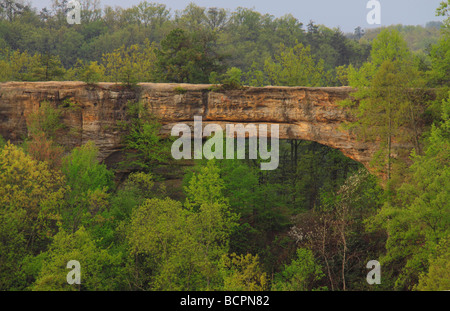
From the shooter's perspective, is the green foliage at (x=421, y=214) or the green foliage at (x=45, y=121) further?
the green foliage at (x=45, y=121)

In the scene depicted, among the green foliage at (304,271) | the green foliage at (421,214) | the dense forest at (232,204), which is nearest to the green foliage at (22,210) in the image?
the dense forest at (232,204)

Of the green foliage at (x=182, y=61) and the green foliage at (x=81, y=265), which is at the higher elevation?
the green foliage at (x=182, y=61)

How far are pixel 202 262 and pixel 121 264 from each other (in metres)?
5.37

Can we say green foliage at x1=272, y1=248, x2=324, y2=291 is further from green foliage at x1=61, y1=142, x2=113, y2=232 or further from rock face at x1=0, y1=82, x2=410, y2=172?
green foliage at x1=61, y1=142, x2=113, y2=232

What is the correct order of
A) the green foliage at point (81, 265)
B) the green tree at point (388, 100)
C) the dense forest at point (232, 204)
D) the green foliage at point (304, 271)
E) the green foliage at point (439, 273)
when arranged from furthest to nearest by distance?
1. the green tree at point (388, 100)
2. the green foliage at point (304, 271)
3. the dense forest at point (232, 204)
4. the green foliage at point (81, 265)
5. the green foliage at point (439, 273)

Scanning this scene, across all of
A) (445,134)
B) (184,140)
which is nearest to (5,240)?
(184,140)

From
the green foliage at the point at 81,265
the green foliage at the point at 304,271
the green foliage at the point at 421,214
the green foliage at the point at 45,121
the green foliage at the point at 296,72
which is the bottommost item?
the green foliage at the point at 304,271

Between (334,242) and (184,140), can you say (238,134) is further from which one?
(334,242)

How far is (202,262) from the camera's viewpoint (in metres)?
20.9

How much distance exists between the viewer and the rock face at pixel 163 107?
98.9 ft

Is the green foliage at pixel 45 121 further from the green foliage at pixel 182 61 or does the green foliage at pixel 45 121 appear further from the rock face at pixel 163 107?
the green foliage at pixel 182 61

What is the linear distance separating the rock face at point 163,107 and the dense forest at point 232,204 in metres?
0.69

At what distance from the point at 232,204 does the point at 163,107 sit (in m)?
7.80

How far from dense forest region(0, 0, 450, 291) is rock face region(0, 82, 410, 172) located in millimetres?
694
